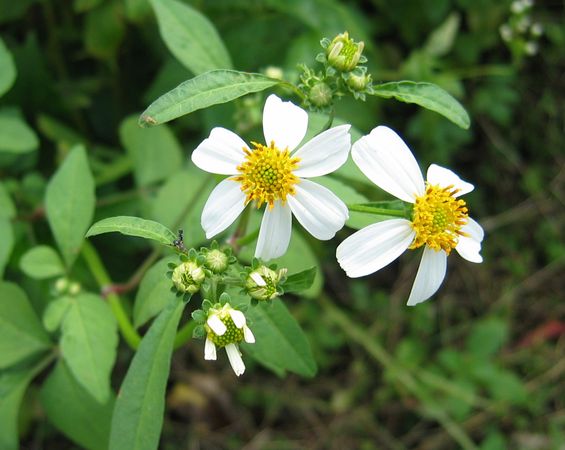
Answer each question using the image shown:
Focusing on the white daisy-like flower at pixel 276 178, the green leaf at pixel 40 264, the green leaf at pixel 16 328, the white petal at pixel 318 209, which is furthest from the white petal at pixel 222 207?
the green leaf at pixel 16 328

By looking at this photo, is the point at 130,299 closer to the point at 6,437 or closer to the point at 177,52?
the point at 6,437

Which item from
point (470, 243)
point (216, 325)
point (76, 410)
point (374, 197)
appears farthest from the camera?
point (374, 197)

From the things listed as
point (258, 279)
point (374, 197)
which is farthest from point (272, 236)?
point (374, 197)

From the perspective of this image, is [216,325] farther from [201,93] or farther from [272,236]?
[201,93]

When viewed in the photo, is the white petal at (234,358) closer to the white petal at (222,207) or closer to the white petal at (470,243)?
the white petal at (222,207)

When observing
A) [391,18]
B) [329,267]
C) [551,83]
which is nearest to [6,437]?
[329,267]
